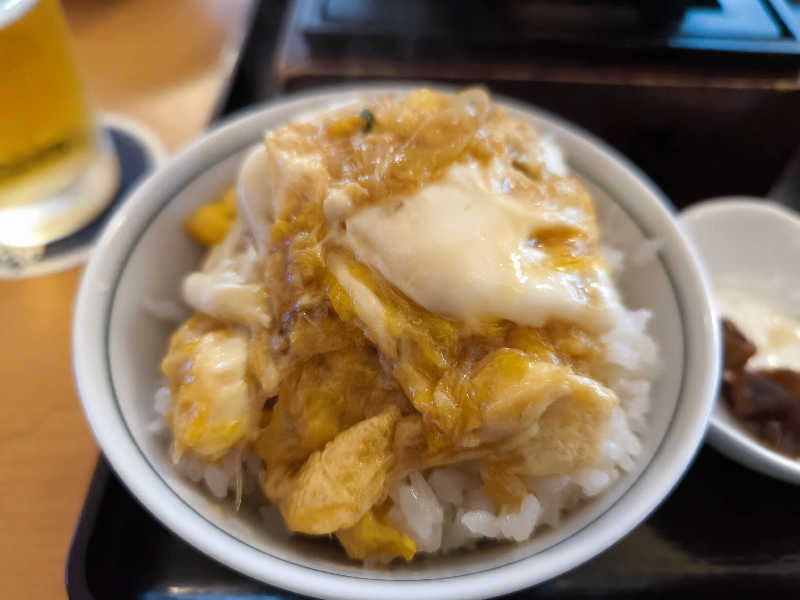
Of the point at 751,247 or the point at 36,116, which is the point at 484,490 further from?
the point at 36,116

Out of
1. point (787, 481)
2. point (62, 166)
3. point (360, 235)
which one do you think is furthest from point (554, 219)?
point (62, 166)

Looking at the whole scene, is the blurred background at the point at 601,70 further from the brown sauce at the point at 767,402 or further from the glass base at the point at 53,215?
the brown sauce at the point at 767,402

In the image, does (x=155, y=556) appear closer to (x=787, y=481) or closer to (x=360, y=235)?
(x=360, y=235)

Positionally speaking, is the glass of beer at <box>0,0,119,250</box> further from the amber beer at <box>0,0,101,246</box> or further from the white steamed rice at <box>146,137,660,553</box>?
the white steamed rice at <box>146,137,660,553</box>

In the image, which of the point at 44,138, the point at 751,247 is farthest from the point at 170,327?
the point at 751,247

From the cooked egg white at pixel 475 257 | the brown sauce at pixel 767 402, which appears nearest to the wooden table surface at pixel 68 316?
the cooked egg white at pixel 475 257

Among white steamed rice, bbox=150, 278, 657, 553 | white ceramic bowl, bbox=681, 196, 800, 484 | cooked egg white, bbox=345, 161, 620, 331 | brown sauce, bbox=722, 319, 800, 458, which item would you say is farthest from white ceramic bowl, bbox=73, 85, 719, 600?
white ceramic bowl, bbox=681, 196, 800, 484

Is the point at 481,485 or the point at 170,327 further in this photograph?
the point at 170,327
